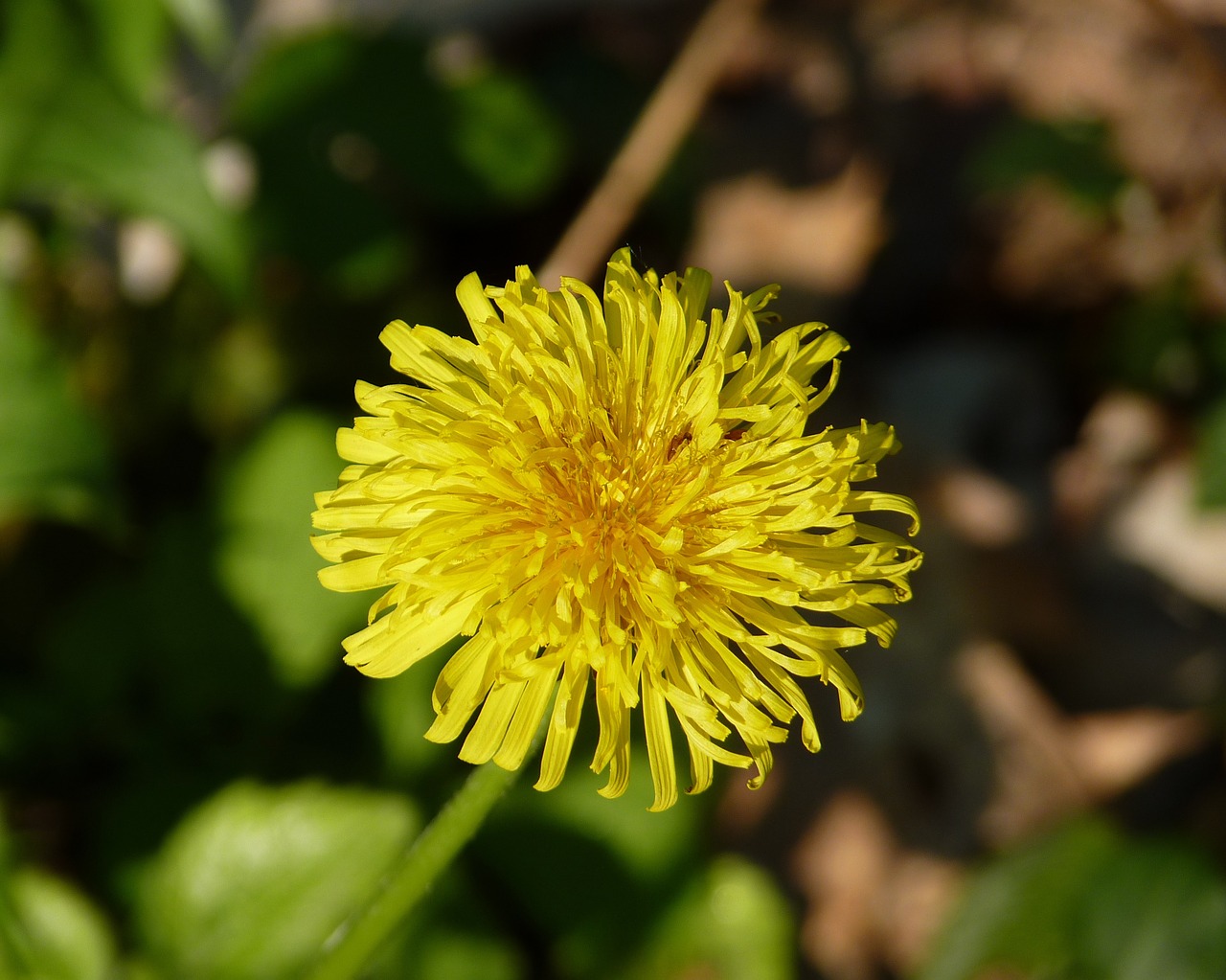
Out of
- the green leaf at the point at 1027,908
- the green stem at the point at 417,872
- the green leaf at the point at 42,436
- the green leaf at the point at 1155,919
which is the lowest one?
the green leaf at the point at 1155,919

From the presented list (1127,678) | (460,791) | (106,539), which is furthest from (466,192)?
(1127,678)

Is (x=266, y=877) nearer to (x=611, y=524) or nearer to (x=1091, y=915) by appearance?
(x=611, y=524)

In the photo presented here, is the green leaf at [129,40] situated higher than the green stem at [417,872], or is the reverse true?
the green leaf at [129,40]

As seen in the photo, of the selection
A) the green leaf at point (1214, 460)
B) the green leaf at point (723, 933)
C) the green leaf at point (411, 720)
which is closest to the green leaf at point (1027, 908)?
the green leaf at point (723, 933)

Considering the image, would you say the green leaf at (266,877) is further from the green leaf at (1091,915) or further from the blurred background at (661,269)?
the green leaf at (1091,915)

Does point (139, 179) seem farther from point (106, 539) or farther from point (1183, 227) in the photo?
point (1183, 227)

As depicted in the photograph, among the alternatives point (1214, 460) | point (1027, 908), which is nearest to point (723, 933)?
point (1027, 908)
